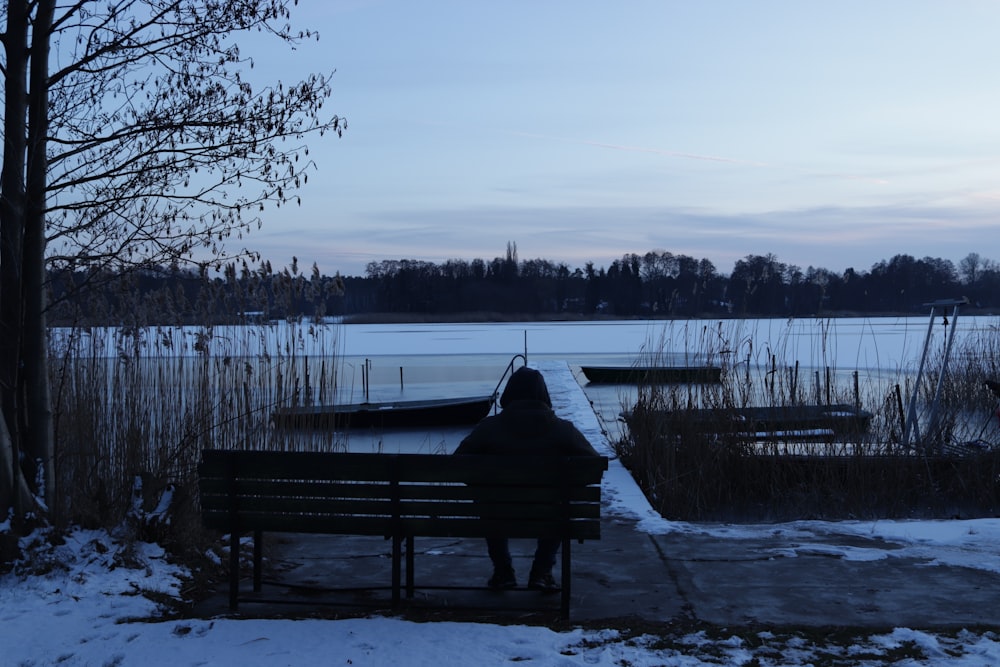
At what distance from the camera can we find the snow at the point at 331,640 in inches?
147

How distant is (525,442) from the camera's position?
15.7 feet

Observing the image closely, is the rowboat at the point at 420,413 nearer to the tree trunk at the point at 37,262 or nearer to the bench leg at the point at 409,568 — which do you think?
the tree trunk at the point at 37,262

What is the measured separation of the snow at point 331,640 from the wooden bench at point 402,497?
41cm

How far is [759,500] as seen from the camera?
8.85 metres

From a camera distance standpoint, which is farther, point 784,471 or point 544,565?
point 784,471

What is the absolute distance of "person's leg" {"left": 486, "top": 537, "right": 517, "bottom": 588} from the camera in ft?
15.6

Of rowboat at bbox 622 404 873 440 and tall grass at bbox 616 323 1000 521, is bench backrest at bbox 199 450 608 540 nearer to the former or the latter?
tall grass at bbox 616 323 1000 521

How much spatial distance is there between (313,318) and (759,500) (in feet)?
14.7

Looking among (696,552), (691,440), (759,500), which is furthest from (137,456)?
(759,500)

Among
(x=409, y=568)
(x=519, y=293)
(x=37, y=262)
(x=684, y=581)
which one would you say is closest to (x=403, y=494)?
(x=409, y=568)

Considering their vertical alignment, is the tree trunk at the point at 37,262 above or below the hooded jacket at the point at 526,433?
above

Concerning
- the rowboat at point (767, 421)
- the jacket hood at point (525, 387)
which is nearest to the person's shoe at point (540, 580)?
the jacket hood at point (525, 387)

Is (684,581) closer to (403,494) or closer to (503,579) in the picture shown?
(503,579)

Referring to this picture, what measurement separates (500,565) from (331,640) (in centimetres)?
111
